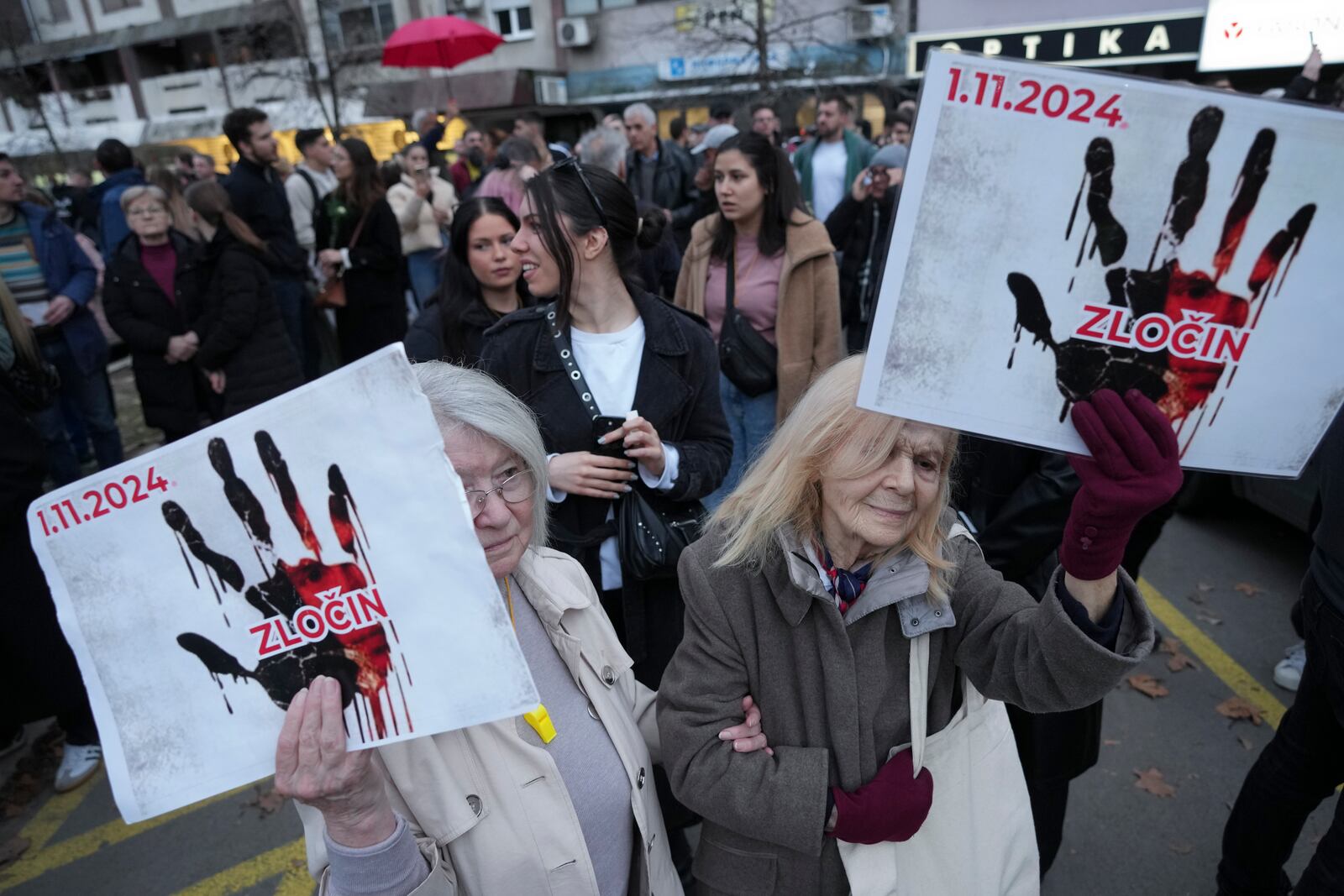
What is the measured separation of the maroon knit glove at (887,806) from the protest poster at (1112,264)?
0.69 metres

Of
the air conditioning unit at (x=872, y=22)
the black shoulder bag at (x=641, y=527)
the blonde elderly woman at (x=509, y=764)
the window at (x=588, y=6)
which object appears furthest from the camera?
the window at (x=588, y=6)

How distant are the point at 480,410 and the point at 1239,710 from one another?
3419 millimetres

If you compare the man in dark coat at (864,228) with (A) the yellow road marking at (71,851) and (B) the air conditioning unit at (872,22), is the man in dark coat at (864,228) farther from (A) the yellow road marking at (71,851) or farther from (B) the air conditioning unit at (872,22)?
(B) the air conditioning unit at (872,22)

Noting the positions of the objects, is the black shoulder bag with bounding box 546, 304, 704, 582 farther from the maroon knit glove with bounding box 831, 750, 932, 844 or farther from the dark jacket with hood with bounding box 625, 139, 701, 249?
the dark jacket with hood with bounding box 625, 139, 701, 249

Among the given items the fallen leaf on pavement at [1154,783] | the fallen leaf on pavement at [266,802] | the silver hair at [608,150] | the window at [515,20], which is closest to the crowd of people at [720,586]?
the fallen leaf on pavement at [1154,783]

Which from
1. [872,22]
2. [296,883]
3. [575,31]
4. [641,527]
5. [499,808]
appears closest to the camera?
[499,808]

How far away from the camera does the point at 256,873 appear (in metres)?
2.86

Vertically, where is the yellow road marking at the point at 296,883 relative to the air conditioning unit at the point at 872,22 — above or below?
below

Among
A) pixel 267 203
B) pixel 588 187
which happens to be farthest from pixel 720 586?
pixel 267 203

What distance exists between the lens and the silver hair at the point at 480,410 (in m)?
1.50

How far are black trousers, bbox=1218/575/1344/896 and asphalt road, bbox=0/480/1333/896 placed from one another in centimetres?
41

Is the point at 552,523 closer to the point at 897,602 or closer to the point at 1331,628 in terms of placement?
the point at 897,602

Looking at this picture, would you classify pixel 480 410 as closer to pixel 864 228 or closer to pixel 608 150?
pixel 864 228

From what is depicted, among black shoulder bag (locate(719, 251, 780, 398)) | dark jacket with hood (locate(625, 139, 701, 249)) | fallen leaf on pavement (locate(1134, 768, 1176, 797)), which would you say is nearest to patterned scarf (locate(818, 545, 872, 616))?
fallen leaf on pavement (locate(1134, 768, 1176, 797))
